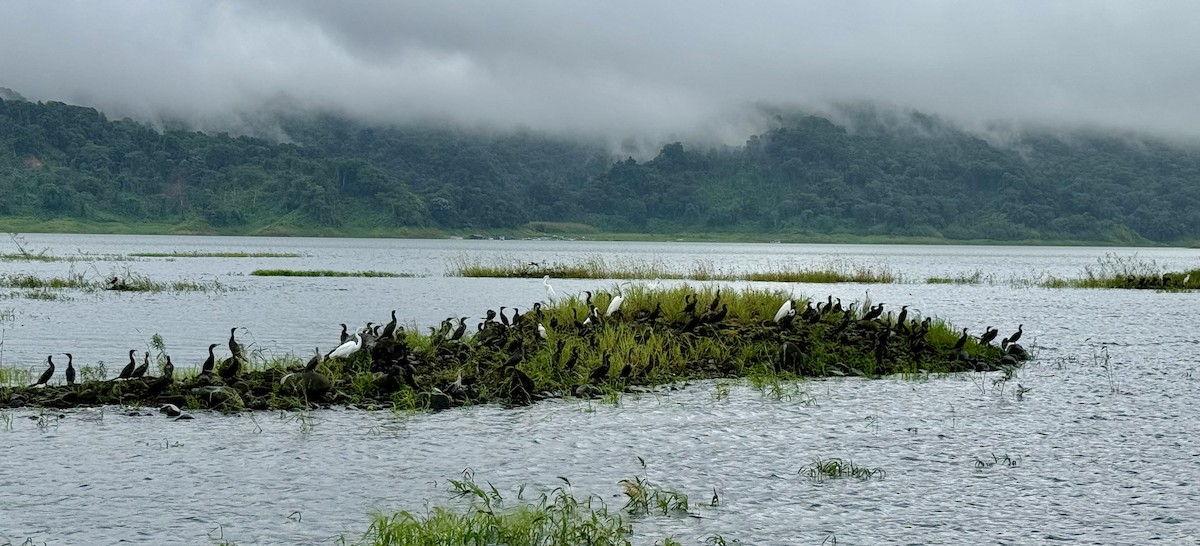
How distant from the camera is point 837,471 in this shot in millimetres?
15812

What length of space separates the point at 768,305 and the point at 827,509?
1872 cm

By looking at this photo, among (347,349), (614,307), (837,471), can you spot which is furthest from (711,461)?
(614,307)

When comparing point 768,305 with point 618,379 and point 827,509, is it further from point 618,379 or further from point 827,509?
point 827,509

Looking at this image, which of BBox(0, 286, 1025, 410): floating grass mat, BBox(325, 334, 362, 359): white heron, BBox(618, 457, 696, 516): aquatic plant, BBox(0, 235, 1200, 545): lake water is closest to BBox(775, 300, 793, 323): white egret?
BBox(0, 286, 1025, 410): floating grass mat

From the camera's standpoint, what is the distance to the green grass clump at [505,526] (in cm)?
1191

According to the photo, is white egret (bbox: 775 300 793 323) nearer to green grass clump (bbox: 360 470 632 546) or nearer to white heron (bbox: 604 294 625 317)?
white heron (bbox: 604 294 625 317)

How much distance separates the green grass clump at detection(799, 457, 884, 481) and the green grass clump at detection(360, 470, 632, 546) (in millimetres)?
3549

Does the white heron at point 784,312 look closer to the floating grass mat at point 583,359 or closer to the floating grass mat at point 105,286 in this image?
the floating grass mat at point 583,359

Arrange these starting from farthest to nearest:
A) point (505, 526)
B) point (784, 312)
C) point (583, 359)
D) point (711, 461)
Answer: point (784, 312), point (583, 359), point (711, 461), point (505, 526)

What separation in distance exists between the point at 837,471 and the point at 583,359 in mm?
10265

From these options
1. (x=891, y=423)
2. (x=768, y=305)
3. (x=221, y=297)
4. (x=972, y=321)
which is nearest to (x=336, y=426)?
(x=891, y=423)

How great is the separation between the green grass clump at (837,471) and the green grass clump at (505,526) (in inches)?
140

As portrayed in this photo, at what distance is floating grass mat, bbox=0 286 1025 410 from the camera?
69.9 ft

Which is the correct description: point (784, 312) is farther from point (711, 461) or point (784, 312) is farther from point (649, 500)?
point (649, 500)
